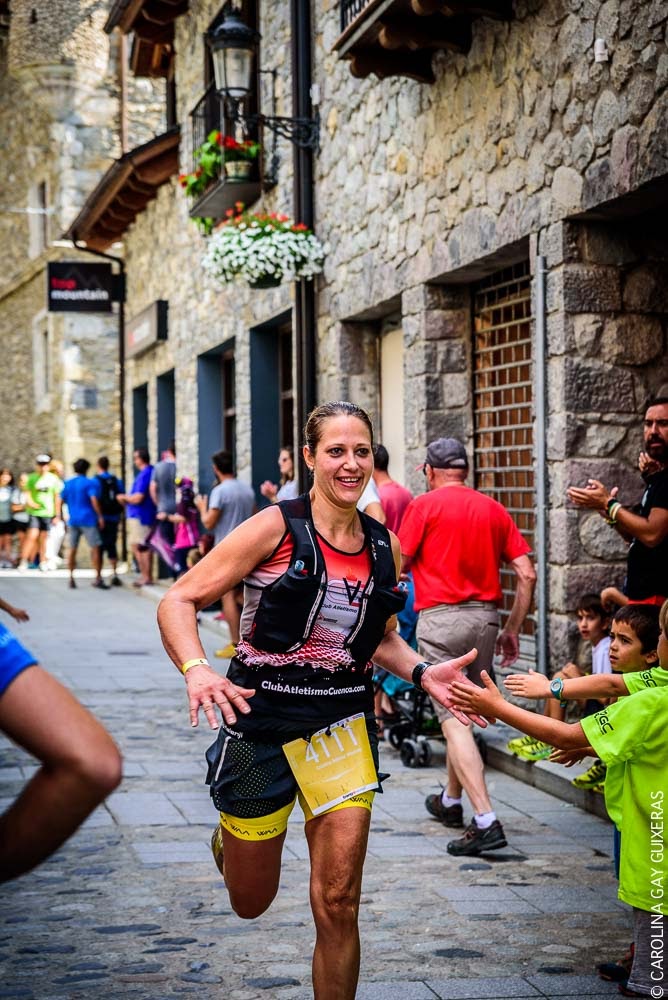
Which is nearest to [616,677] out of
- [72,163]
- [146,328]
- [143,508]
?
[143,508]

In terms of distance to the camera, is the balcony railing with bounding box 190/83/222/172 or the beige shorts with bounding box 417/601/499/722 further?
the balcony railing with bounding box 190/83/222/172

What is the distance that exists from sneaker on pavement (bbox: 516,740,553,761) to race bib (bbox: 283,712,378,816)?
354cm

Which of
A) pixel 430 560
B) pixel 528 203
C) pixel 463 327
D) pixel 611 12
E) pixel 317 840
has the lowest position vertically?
pixel 317 840

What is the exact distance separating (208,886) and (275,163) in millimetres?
9798

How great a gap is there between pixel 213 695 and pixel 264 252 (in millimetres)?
9172

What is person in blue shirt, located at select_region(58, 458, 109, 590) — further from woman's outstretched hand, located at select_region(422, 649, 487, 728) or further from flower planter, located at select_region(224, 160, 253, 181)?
woman's outstretched hand, located at select_region(422, 649, 487, 728)

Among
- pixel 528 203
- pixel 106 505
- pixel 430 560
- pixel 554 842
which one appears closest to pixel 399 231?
pixel 528 203

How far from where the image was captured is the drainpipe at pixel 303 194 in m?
12.8

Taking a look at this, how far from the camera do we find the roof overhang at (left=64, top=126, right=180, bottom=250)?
769 inches

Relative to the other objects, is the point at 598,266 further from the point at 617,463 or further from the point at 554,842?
the point at 554,842

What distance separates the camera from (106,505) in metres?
20.7

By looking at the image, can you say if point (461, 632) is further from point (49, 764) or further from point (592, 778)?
point (49, 764)

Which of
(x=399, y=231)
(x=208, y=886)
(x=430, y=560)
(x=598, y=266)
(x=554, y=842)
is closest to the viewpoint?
(x=208, y=886)

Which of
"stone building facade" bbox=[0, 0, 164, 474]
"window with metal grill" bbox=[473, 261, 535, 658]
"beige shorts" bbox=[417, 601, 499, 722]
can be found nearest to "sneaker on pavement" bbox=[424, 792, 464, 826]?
"beige shorts" bbox=[417, 601, 499, 722]
